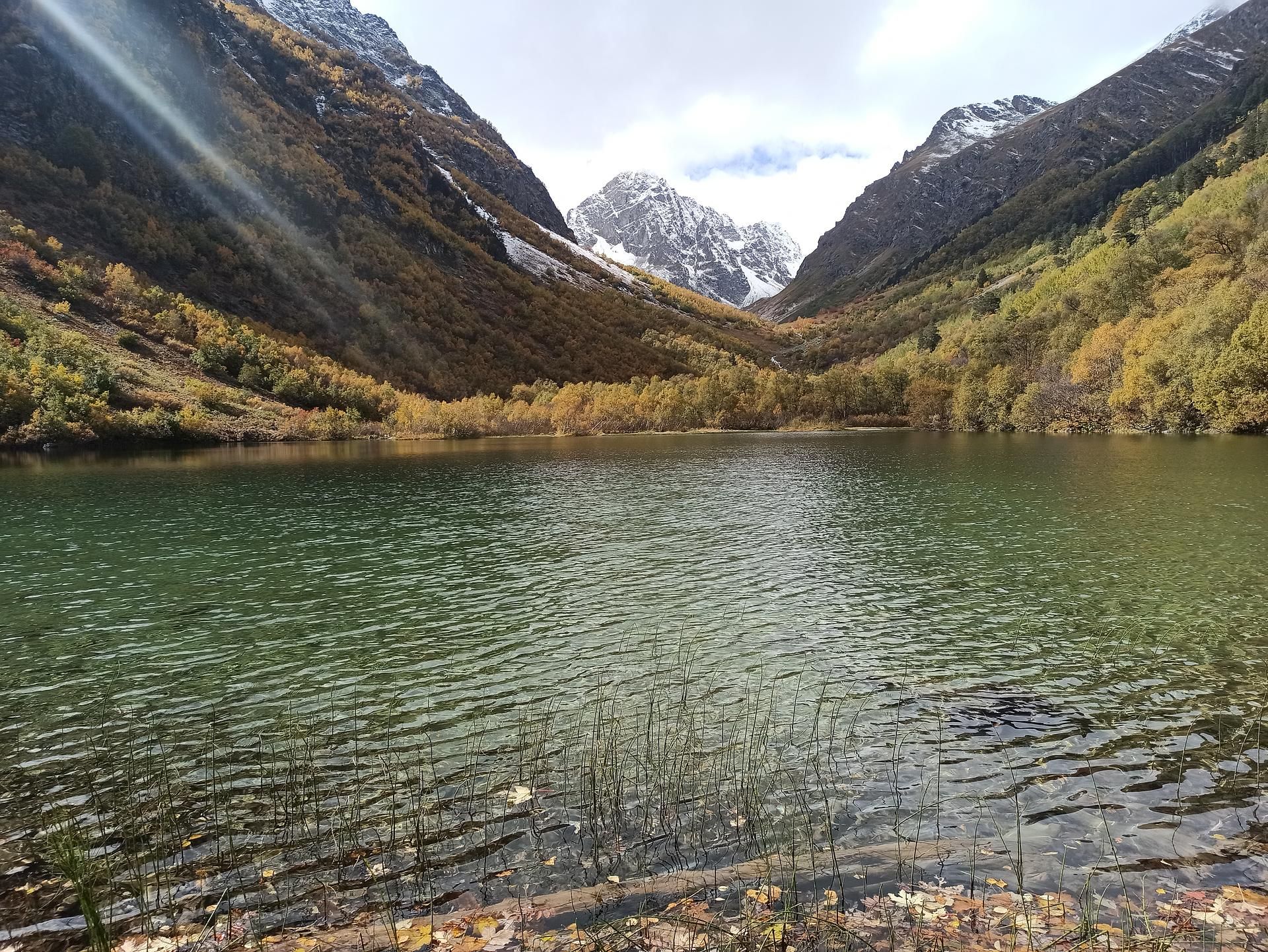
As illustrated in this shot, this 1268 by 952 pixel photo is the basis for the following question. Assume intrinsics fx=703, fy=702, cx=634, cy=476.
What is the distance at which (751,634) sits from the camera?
2050 centimetres

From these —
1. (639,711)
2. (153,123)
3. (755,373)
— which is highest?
(153,123)

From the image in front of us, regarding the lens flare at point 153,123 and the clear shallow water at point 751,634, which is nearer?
the clear shallow water at point 751,634

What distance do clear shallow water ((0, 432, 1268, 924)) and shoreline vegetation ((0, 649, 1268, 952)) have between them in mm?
198

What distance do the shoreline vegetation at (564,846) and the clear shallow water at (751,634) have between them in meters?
0.20

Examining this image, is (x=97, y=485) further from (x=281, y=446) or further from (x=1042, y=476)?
(x=1042, y=476)

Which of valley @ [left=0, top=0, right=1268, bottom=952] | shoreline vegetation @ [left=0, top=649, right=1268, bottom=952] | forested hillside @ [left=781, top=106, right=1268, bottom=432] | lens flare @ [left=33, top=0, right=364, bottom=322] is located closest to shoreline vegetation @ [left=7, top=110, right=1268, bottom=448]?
forested hillside @ [left=781, top=106, right=1268, bottom=432]

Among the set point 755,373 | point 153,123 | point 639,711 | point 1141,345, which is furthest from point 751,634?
point 153,123

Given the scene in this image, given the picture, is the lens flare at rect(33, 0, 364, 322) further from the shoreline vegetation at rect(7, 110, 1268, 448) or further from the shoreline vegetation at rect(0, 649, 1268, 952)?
the shoreline vegetation at rect(0, 649, 1268, 952)

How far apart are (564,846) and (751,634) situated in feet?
37.9

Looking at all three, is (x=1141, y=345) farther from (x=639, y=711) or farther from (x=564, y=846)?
(x=564, y=846)

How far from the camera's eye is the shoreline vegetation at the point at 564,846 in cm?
774

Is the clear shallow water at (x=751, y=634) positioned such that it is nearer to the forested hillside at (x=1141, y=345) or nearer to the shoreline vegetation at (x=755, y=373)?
the forested hillside at (x=1141, y=345)

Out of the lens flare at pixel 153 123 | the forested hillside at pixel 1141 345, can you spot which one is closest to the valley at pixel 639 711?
the forested hillside at pixel 1141 345

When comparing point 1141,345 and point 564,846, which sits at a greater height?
point 1141,345
